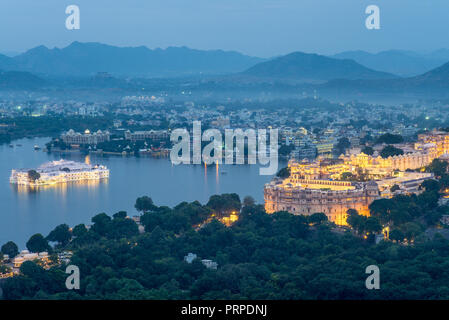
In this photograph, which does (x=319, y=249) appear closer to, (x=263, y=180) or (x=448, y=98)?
(x=263, y=180)

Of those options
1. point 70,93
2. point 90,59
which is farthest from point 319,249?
point 90,59

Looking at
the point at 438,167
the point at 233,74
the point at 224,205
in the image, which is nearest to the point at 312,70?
the point at 233,74

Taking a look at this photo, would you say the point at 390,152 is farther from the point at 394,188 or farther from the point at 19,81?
Answer: the point at 19,81

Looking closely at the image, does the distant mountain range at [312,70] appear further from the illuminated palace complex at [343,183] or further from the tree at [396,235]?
the tree at [396,235]

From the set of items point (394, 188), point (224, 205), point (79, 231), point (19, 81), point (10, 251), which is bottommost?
point (10, 251)

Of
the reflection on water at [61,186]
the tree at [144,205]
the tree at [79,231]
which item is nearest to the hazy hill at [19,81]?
Answer: the reflection on water at [61,186]

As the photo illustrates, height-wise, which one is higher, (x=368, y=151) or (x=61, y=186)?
(x=368, y=151)
